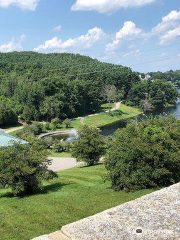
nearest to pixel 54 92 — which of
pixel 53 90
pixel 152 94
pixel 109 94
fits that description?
pixel 53 90

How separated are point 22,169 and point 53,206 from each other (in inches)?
117

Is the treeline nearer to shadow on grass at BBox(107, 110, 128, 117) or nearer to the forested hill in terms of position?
the forested hill

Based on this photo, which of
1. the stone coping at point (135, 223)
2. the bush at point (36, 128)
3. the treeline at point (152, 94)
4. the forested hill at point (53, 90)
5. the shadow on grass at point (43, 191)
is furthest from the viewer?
the treeline at point (152, 94)

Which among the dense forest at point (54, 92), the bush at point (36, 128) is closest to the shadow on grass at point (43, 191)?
the bush at point (36, 128)

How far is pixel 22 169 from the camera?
54.2ft

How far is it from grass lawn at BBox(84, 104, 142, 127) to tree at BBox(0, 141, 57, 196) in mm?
51888

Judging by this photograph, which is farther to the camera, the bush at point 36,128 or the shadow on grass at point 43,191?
the bush at point 36,128

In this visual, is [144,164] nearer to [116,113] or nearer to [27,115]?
[27,115]

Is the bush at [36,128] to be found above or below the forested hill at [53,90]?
below

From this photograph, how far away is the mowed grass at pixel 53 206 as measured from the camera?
1222 cm

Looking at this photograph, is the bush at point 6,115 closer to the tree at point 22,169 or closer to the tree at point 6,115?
the tree at point 6,115

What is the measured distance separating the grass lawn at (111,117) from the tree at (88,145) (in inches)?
1649

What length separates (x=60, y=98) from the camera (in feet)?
248

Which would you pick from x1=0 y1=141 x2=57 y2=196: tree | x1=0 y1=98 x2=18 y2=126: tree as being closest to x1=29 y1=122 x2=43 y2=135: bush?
x1=0 y1=98 x2=18 y2=126: tree
